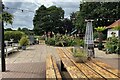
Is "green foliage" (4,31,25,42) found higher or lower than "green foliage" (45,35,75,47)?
higher

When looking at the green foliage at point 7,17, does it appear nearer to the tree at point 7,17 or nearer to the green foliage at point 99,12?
the tree at point 7,17

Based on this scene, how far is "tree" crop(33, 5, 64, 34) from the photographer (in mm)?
40306

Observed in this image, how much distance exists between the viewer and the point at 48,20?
4338 cm

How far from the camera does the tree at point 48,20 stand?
40.3 meters

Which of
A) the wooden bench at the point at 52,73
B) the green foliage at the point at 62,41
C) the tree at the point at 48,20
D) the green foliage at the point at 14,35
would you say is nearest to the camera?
the wooden bench at the point at 52,73

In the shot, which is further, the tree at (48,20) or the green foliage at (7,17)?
the tree at (48,20)

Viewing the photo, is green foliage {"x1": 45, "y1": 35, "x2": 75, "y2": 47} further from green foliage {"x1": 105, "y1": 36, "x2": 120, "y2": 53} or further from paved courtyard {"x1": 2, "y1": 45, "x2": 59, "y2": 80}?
paved courtyard {"x1": 2, "y1": 45, "x2": 59, "y2": 80}

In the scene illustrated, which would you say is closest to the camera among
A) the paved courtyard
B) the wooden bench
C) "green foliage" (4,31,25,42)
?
the wooden bench

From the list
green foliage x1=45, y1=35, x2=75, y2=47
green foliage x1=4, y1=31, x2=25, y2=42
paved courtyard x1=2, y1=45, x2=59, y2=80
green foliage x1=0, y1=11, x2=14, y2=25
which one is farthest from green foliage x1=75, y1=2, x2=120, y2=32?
green foliage x1=0, y1=11, x2=14, y2=25

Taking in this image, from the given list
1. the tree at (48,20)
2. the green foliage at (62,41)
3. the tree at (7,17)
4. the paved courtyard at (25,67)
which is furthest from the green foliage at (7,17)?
the tree at (48,20)

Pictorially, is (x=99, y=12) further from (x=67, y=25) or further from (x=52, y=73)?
(x=52, y=73)

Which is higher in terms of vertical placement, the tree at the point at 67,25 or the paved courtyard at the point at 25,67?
the tree at the point at 67,25

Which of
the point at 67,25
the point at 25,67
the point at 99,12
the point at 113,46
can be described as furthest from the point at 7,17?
the point at 67,25

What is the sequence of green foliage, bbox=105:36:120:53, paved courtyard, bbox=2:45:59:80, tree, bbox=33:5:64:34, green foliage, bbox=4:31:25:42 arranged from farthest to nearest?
1. tree, bbox=33:5:64:34
2. green foliage, bbox=4:31:25:42
3. green foliage, bbox=105:36:120:53
4. paved courtyard, bbox=2:45:59:80
